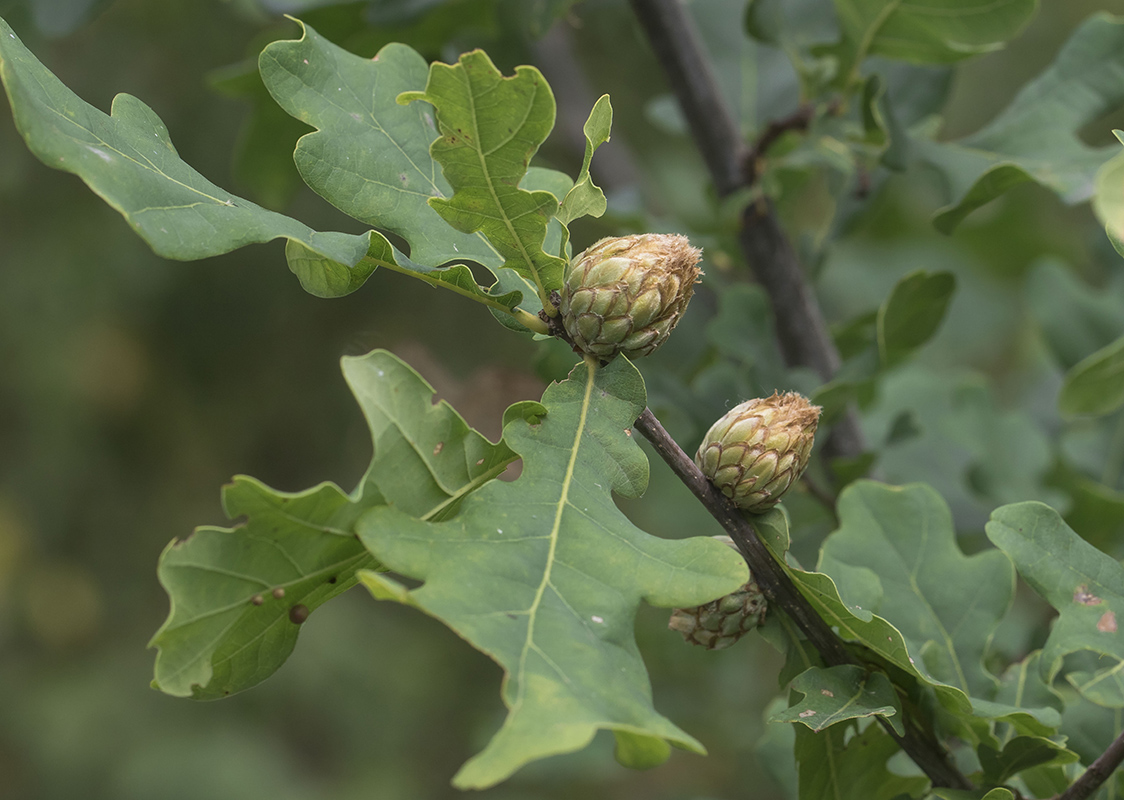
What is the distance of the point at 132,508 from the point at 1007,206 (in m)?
3.97

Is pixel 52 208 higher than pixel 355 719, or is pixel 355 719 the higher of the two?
pixel 52 208

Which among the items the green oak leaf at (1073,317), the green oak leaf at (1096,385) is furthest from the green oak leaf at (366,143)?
the green oak leaf at (1073,317)

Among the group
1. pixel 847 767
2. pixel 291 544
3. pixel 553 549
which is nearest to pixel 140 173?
pixel 291 544

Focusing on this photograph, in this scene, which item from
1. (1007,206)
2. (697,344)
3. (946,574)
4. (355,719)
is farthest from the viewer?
(355,719)

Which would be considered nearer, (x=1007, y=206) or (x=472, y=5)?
(x=472, y=5)

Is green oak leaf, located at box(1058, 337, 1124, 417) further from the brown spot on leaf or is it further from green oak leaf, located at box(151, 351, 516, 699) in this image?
green oak leaf, located at box(151, 351, 516, 699)

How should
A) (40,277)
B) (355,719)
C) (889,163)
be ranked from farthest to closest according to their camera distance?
(355,719) < (40,277) < (889,163)

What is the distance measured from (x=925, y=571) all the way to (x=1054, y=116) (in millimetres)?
713

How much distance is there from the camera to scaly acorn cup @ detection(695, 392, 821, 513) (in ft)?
2.71

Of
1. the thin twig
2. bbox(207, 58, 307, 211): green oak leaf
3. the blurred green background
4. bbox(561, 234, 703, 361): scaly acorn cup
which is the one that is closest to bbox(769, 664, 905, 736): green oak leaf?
bbox(561, 234, 703, 361): scaly acorn cup

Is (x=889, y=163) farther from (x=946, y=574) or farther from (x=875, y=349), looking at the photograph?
(x=946, y=574)

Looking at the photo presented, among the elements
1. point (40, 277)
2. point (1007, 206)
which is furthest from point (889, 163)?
point (40, 277)

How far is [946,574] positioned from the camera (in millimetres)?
1046

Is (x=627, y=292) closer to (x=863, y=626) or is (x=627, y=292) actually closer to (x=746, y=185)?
(x=863, y=626)
